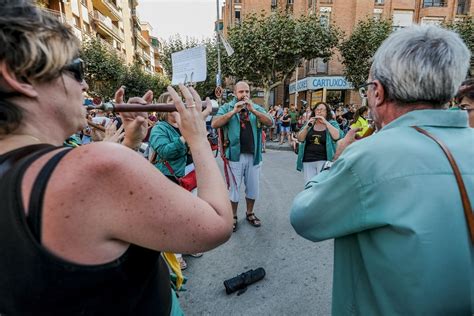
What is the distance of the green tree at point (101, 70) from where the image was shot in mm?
17750

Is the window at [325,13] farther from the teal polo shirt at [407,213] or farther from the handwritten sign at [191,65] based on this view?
the teal polo shirt at [407,213]

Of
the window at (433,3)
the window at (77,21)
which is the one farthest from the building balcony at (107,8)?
the window at (433,3)

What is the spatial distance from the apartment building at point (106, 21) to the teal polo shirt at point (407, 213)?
438 cm

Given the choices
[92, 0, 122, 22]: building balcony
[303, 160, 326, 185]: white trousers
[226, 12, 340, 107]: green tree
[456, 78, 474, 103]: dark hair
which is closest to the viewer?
[456, 78, 474, 103]: dark hair

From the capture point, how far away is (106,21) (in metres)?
24.9

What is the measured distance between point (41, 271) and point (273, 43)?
17.2m

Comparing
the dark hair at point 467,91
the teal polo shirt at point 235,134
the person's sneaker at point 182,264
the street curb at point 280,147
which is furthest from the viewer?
the street curb at point 280,147

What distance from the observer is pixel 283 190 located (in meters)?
5.60

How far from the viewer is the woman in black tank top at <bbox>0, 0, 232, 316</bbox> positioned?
0.60 metres

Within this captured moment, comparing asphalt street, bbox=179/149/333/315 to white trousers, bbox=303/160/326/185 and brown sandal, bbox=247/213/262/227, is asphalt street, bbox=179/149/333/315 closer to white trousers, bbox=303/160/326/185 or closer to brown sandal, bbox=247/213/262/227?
brown sandal, bbox=247/213/262/227

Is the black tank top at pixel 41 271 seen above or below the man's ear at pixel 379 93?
below

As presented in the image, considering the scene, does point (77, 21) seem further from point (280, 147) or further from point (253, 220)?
point (253, 220)

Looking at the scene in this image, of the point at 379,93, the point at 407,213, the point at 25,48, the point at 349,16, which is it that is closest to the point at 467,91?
the point at 379,93

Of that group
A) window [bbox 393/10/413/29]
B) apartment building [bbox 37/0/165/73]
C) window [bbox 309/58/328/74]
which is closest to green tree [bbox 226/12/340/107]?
window [bbox 309/58/328/74]
